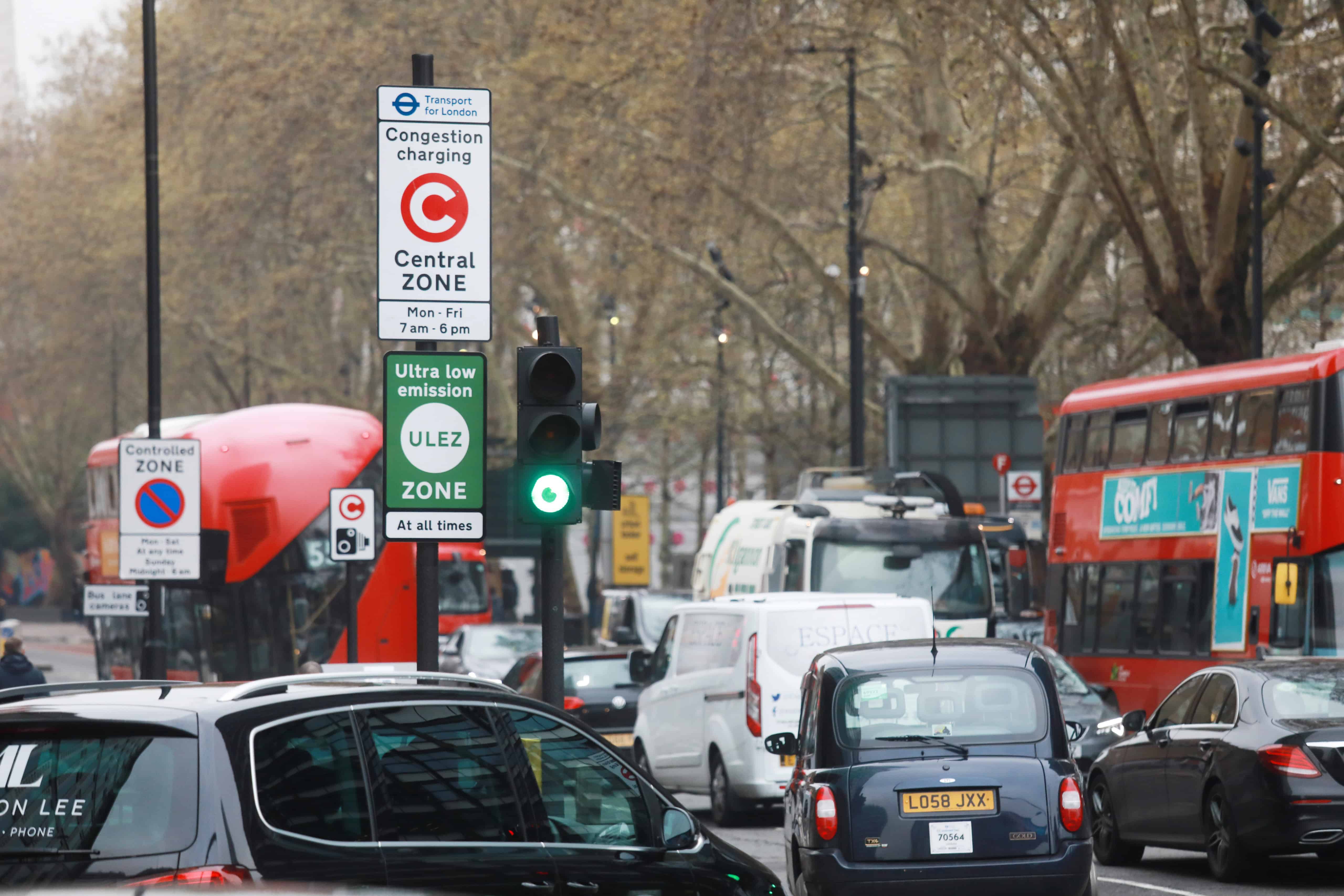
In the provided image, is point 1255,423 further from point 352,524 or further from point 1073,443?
point 352,524

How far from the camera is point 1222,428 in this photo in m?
19.9

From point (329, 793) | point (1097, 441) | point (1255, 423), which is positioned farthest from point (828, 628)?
point (329, 793)

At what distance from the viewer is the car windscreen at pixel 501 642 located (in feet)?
94.9

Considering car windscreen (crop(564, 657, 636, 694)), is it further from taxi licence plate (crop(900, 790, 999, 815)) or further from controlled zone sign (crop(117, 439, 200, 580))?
taxi licence plate (crop(900, 790, 999, 815))

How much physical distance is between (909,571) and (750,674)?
7.20 m

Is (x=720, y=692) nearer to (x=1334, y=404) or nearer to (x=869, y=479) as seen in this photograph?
(x=1334, y=404)

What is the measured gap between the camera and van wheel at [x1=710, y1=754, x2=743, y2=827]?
675 inches

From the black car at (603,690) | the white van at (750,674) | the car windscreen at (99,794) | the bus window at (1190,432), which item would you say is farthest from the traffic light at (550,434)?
the bus window at (1190,432)

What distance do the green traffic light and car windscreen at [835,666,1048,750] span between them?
5.40 feet

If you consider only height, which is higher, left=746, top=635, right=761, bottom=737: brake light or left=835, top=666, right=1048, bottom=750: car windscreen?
left=835, top=666, right=1048, bottom=750: car windscreen

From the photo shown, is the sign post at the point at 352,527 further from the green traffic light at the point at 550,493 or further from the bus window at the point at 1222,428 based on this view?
the green traffic light at the point at 550,493

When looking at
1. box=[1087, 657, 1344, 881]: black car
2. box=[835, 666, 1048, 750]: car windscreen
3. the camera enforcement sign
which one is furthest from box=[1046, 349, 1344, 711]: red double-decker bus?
the camera enforcement sign

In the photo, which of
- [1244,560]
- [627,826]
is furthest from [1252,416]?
[627,826]

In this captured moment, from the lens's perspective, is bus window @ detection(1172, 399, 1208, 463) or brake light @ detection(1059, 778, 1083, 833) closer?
brake light @ detection(1059, 778, 1083, 833)
